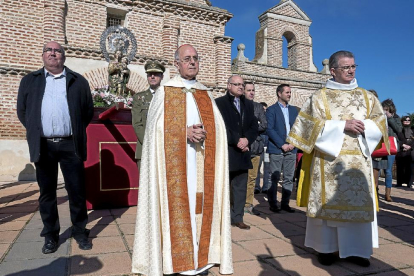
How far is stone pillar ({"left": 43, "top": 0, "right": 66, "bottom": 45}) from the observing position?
8953mm

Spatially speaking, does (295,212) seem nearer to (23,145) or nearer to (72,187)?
(72,187)

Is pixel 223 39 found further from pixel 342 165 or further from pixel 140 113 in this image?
pixel 342 165

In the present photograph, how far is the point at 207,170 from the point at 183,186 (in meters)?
0.25

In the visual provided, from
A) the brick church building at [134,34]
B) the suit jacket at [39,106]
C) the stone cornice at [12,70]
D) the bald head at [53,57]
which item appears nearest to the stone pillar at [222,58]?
the brick church building at [134,34]

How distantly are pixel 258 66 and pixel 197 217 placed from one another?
12215mm

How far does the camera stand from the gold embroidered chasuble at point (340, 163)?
120 inches

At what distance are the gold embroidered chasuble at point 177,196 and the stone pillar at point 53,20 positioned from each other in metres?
7.74

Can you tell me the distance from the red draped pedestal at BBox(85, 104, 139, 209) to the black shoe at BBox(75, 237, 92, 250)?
70.2 inches

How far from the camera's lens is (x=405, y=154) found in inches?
320

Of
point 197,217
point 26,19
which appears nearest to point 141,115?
point 197,217

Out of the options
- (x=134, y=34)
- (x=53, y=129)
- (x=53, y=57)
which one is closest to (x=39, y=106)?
(x=53, y=129)

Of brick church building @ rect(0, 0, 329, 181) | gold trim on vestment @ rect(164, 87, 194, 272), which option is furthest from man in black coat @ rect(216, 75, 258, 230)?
brick church building @ rect(0, 0, 329, 181)

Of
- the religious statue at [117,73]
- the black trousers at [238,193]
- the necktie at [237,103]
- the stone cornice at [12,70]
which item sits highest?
the stone cornice at [12,70]

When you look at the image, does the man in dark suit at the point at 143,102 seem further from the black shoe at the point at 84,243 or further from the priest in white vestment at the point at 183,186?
the priest in white vestment at the point at 183,186
